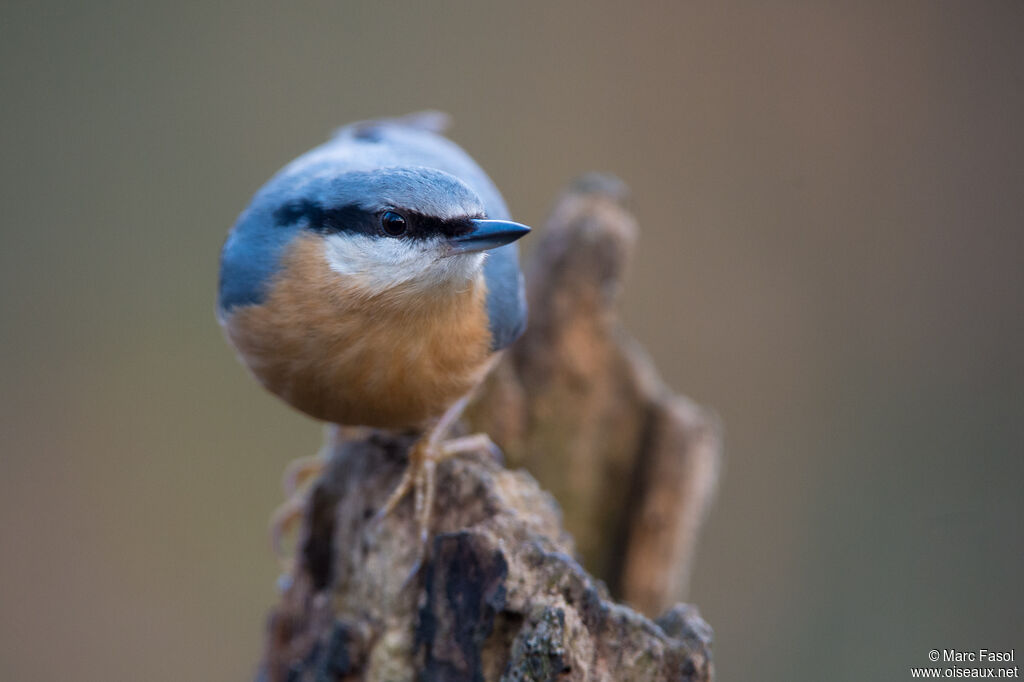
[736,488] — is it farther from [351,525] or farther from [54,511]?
[54,511]

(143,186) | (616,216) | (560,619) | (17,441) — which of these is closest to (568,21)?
(143,186)

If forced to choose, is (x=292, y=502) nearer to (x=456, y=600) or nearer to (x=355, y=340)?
(x=355, y=340)

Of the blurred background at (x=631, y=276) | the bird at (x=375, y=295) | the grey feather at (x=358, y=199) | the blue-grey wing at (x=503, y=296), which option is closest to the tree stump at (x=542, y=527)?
the bird at (x=375, y=295)

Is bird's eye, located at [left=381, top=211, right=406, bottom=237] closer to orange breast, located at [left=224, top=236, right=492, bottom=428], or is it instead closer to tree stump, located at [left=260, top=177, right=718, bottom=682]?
orange breast, located at [left=224, top=236, right=492, bottom=428]

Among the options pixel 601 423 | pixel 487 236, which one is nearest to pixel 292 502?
pixel 601 423

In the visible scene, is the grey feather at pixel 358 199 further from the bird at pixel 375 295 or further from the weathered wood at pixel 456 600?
the weathered wood at pixel 456 600

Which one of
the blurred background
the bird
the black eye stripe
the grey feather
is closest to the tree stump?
the bird
